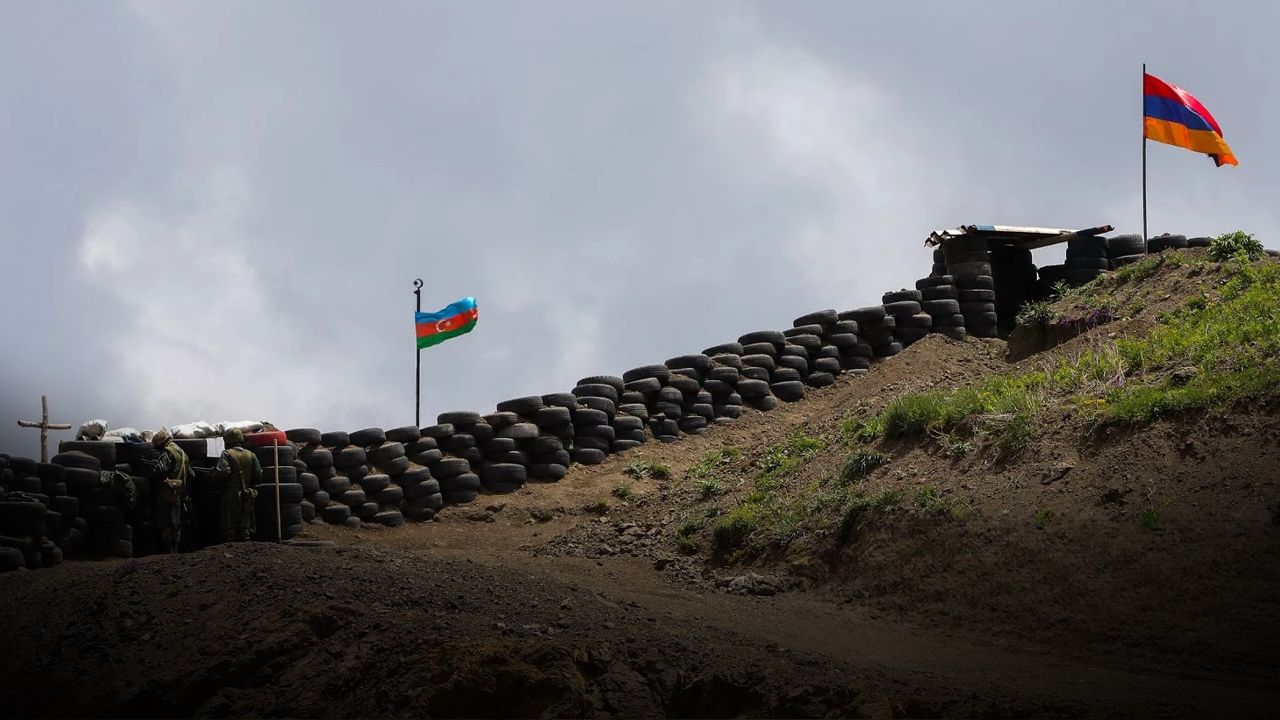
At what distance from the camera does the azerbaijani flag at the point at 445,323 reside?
852 inches

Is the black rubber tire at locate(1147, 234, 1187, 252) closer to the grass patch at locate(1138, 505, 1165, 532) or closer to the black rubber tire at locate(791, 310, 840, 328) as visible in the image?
the black rubber tire at locate(791, 310, 840, 328)

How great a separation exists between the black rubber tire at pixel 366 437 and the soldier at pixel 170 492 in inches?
115

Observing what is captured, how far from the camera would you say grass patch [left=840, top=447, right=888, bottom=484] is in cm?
1511

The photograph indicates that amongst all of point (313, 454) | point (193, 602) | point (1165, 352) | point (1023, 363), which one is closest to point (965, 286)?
point (1023, 363)

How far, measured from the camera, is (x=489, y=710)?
9.34 metres

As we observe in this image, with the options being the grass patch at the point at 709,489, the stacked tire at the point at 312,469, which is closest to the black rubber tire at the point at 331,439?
the stacked tire at the point at 312,469

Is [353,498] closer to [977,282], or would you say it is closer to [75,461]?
[75,461]

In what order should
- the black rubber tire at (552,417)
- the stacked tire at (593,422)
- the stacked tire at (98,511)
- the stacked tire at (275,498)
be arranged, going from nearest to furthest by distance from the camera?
1. the stacked tire at (98,511)
2. the stacked tire at (275,498)
3. the black rubber tire at (552,417)
4. the stacked tire at (593,422)

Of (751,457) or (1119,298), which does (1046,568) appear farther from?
(1119,298)

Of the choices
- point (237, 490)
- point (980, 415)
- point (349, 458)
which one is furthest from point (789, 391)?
point (237, 490)

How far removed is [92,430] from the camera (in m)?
17.8

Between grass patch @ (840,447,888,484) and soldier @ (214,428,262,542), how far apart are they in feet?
22.4

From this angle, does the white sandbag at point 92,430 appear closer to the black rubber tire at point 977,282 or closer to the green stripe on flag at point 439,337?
the green stripe on flag at point 439,337

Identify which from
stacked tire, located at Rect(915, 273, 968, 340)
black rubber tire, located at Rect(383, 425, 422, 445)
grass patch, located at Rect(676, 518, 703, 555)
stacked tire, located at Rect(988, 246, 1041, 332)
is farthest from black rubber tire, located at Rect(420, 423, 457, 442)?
stacked tire, located at Rect(988, 246, 1041, 332)
